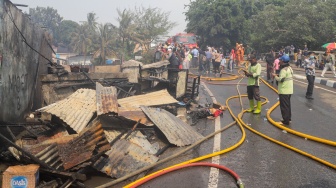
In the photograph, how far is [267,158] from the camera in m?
5.73

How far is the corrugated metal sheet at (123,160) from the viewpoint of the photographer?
5.00 m

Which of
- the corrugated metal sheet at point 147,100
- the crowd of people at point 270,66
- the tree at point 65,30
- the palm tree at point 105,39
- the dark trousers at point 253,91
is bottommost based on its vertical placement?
the corrugated metal sheet at point 147,100

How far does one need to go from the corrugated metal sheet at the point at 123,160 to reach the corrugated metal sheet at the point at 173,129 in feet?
3.40

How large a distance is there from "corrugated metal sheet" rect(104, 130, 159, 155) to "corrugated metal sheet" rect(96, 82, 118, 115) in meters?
0.55

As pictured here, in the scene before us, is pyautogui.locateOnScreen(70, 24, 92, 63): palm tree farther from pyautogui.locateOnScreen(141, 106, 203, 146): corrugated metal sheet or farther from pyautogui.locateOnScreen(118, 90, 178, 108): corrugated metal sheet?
pyautogui.locateOnScreen(141, 106, 203, 146): corrugated metal sheet

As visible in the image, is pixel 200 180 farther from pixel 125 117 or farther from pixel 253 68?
pixel 253 68

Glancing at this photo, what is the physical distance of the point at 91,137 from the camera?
16.3 ft

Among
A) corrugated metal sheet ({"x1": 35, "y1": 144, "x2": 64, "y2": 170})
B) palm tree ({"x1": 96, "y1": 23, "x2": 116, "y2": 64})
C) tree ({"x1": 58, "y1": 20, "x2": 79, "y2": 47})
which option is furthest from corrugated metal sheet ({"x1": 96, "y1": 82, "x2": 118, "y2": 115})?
tree ({"x1": 58, "y1": 20, "x2": 79, "y2": 47})

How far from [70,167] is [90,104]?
2.98 meters

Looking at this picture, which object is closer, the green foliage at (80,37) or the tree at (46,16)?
the green foliage at (80,37)

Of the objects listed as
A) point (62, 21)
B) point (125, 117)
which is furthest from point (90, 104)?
point (62, 21)

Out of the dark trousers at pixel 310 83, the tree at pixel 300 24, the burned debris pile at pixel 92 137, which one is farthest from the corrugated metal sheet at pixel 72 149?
the tree at pixel 300 24

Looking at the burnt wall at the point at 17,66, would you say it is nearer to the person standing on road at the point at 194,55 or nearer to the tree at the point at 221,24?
the person standing on road at the point at 194,55

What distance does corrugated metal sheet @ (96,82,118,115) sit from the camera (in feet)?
22.5
